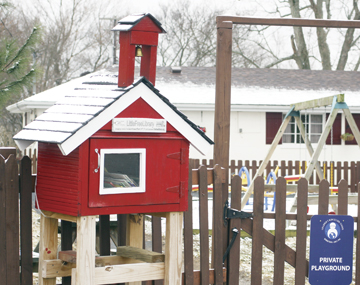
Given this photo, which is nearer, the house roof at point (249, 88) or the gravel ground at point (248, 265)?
the gravel ground at point (248, 265)

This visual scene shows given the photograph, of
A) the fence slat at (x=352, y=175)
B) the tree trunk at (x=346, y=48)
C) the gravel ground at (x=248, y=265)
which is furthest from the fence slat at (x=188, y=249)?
the tree trunk at (x=346, y=48)

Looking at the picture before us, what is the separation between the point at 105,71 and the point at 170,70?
289 centimetres

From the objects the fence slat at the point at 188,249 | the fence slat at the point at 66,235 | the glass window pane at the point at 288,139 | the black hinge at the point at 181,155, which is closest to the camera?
the black hinge at the point at 181,155

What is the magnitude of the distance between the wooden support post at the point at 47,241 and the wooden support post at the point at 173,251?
3.01ft

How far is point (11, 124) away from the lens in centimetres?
2819

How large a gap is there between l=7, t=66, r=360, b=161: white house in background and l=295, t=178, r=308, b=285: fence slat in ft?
37.4

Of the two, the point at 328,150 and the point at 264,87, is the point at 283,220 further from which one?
the point at 264,87

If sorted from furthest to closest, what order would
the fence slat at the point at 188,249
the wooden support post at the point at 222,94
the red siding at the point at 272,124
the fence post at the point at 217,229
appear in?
the red siding at the point at 272,124 → the wooden support post at the point at 222,94 → the fence post at the point at 217,229 → the fence slat at the point at 188,249

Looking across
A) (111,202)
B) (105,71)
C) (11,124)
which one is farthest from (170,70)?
(111,202)

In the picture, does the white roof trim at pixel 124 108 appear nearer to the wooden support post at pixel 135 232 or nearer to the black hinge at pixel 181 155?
the black hinge at pixel 181 155

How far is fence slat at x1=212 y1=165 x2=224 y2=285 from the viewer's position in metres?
4.42

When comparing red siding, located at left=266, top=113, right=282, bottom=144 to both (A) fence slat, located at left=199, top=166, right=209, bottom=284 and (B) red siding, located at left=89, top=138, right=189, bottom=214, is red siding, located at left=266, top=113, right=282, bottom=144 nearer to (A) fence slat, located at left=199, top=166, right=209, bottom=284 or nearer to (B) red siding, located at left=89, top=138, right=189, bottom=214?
(A) fence slat, located at left=199, top=166, right=209, bottom=284

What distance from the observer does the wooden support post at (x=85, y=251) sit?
Answer: 327 cm

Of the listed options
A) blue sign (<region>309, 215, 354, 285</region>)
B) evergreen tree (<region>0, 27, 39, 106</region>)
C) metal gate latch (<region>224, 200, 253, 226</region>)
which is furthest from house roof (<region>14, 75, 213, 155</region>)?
evergreen tree (<region>0, 27, 39, 106</region>)
